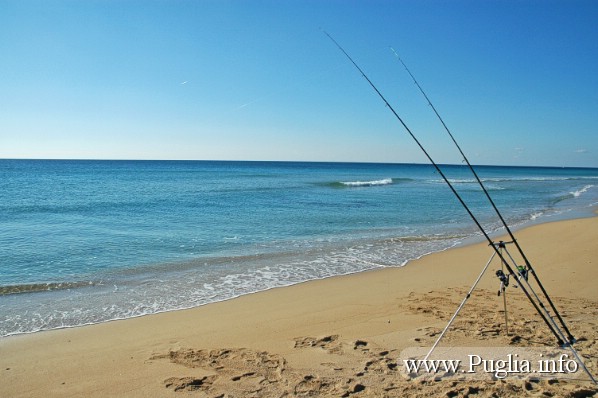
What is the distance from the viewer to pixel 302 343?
536 cm

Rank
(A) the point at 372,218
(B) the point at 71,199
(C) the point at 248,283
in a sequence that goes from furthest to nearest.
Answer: (B) the point at 71,199
(A) the point at 372,218
(C) the point at 248,283

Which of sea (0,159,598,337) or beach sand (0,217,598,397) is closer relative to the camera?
beach sand (0,217,598,397)

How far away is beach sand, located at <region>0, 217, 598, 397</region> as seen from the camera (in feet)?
13.8

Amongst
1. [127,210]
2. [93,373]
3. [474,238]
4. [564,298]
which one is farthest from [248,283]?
[127,210]

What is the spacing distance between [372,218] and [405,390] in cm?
1462

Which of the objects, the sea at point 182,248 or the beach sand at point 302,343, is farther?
the sea at point 182,248

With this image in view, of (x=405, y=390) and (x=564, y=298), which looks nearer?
(x=405, y=390)

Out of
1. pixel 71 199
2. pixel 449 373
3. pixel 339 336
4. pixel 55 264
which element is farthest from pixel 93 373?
pixel 71 199

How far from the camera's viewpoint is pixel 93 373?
473 centimetres

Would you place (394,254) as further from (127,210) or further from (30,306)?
(127,210)

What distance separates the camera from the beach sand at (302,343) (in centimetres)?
420

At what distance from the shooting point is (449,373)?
4352mm

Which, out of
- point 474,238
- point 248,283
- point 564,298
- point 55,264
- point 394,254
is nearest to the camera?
point 564,298

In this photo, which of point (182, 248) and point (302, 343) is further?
point (182, 248)
